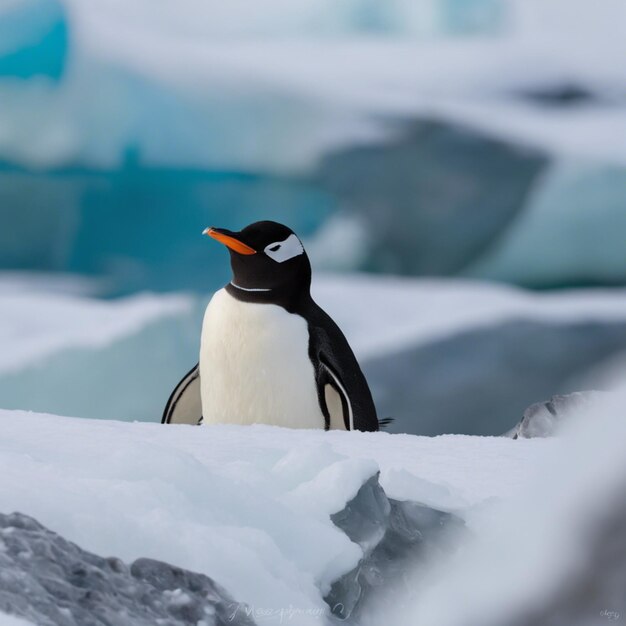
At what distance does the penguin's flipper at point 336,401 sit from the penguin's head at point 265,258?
0.16m

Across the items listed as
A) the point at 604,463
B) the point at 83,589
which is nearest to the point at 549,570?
the point at 604,463

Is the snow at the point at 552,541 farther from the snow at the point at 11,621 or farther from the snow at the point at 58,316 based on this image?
the snow at the point at 58,316

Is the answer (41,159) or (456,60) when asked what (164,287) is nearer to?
(41,159)

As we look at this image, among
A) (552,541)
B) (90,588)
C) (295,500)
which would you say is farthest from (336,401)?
(552,541)

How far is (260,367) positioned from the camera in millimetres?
1896

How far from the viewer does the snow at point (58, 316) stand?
4.54m

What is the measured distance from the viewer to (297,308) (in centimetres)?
196

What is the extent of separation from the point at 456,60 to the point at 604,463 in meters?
5.34

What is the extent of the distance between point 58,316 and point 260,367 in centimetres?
345

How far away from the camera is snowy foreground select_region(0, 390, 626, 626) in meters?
0.58

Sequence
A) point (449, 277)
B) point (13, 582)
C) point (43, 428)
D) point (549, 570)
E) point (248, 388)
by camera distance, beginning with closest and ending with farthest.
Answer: point (549, 570), point (13, 582), point (43, 428), point (248, 388), point (449, 277)

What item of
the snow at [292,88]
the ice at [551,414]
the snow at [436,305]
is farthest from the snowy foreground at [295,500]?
the snow at [292,88]

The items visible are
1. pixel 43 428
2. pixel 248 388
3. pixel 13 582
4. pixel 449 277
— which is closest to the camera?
pixel 13 582

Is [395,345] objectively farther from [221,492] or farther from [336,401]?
[221,492]
